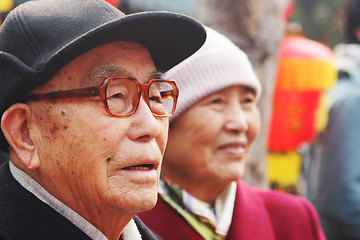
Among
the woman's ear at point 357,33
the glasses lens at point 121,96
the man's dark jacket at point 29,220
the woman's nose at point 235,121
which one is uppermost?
the glasses lens at point 121,96

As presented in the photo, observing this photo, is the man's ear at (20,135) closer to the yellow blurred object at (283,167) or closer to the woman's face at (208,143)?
the woman's face at (208,143)

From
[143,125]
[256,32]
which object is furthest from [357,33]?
[143,125]

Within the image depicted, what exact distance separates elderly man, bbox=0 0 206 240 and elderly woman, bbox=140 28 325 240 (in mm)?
790

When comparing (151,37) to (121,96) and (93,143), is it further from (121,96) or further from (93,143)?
(93,143)

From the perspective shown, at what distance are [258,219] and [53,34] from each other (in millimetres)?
1489

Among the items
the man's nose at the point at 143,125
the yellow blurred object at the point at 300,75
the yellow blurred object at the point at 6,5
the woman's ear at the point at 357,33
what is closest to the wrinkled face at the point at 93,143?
the man's nose at the point at 143,125

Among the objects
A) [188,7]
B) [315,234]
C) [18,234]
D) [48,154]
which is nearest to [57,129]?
[48,154]

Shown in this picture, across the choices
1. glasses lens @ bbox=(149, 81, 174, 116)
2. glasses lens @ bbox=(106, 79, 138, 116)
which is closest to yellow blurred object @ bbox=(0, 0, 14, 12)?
glasses lens @ bbox=(149, 81, 174, 116)

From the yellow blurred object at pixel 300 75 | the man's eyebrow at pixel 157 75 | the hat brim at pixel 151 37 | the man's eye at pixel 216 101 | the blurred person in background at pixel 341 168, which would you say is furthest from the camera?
the yellow blurred object at pixel 300 75

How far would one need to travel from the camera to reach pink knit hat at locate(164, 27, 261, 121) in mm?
2330

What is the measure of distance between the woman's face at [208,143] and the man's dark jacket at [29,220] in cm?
93

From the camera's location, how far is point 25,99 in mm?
1493

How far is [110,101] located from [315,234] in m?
1.61

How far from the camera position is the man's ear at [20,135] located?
1486 millimetres
